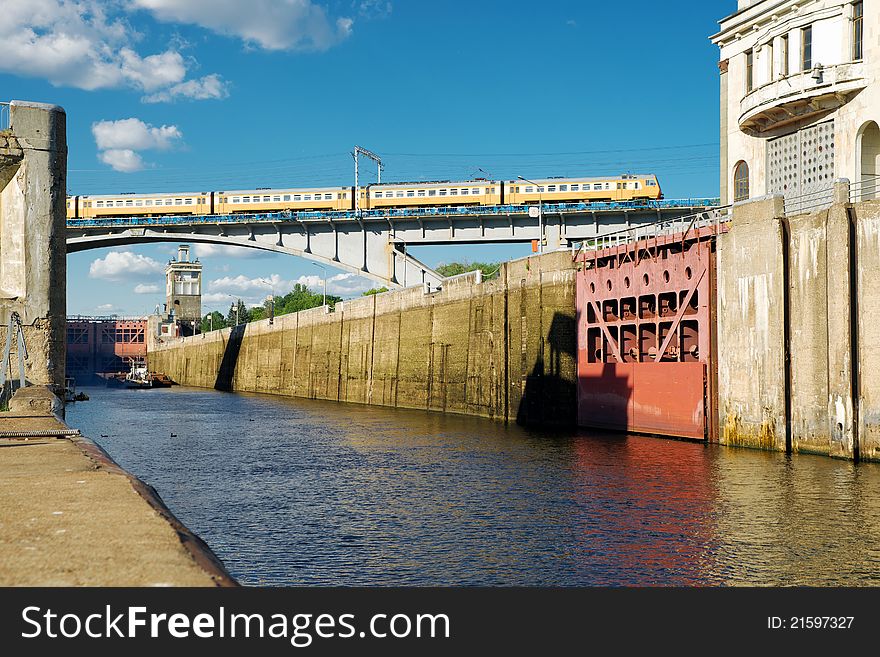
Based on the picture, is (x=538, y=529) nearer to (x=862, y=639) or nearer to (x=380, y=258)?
(x=862, y=639)

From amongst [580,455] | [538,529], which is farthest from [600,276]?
[538,529]

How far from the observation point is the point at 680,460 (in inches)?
1128

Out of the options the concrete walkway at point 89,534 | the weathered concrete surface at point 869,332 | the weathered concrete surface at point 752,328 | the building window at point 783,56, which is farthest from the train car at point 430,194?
the concrete walkway at point 89,534

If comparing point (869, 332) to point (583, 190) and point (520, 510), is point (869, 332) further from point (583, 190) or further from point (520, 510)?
point (583, 190)

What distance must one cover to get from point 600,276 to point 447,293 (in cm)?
1722

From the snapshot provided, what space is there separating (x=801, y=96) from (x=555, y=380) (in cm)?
1605

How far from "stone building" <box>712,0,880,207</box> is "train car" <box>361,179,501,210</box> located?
3452cm

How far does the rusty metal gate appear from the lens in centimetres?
3341

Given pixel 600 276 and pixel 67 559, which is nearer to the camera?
pixel 67 559

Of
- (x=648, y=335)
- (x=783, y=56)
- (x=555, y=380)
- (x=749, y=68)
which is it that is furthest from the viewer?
(x=555, y=380)

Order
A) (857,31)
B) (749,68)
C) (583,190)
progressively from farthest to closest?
(583,190)
(749,68)
(857,31)

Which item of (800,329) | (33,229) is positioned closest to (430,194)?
(800,329)

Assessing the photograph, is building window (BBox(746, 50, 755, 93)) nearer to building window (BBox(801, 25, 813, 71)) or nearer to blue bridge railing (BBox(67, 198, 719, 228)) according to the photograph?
building window (BBox(801, 25, 813, 71))

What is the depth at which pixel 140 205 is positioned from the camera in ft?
264
